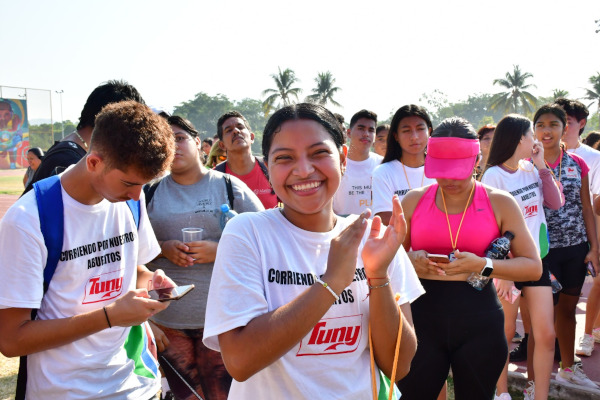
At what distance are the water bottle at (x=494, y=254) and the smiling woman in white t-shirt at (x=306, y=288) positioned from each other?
4.20 ft

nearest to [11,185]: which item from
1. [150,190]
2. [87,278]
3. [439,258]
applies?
[150,190]

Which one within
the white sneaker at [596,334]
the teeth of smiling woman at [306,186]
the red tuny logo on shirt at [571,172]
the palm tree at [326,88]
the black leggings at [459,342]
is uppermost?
the palm tree at [326,88]

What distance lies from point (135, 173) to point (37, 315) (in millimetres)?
746

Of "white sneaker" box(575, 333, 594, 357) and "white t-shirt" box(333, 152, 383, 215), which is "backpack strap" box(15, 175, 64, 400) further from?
"white sneaker" box(575, 333, 594, 357)

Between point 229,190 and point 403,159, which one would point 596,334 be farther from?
point 229,190

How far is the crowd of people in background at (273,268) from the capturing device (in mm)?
1650

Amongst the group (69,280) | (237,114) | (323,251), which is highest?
(237,114)

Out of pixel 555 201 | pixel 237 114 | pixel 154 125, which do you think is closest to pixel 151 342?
pixel 154 125

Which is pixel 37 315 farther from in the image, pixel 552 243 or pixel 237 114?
pixel 552 243

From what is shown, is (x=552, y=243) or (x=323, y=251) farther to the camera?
(x=552, y=243)

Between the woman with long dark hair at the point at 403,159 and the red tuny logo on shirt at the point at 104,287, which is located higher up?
the woman with long dark hair at the point at 403,159

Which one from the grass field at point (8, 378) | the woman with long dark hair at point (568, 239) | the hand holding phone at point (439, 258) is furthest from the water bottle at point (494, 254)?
the grass field at point (8, 378)

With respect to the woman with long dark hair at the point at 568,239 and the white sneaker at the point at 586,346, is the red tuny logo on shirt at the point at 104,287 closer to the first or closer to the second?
the woman with long dark hair at the point at 568,239

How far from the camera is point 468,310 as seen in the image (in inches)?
119
